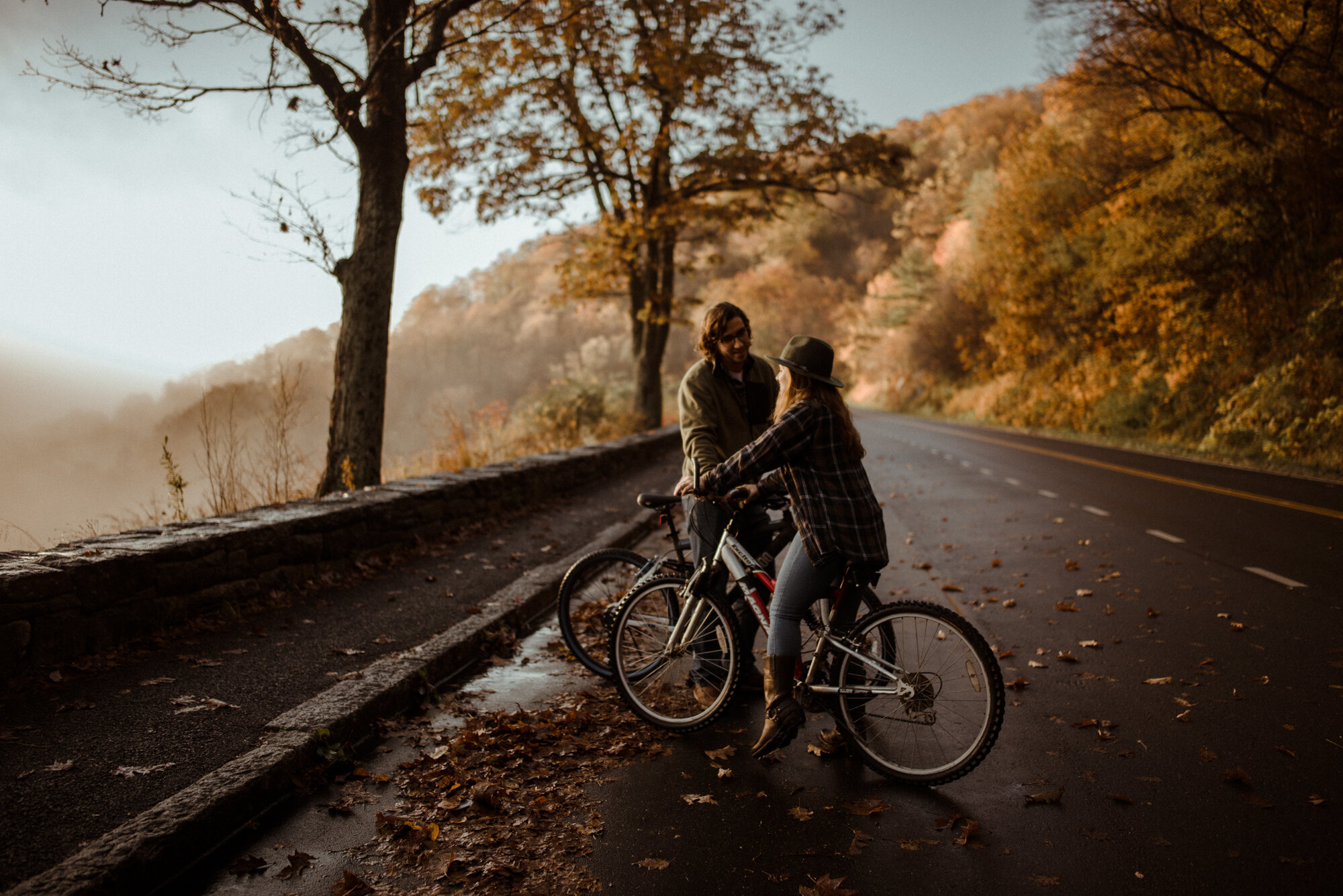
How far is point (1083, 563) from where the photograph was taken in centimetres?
798

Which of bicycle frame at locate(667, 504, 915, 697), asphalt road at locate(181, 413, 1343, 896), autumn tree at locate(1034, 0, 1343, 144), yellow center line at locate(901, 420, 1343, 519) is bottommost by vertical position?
yellow center line at locate(901, 420, 1343, 519)

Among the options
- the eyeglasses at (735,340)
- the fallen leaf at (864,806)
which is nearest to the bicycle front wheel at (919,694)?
the fallen leaf at (864,806)

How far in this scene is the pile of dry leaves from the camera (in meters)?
2.98

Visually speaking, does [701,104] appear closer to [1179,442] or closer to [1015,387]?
[1179,442]

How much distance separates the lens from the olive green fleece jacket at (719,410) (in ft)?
14.6

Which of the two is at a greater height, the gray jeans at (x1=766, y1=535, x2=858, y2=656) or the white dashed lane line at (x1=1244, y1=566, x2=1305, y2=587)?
the gray jeans at (x1=766, y1=535, x2=858, y2=656)

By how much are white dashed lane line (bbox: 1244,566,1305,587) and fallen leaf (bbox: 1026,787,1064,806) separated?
474cm

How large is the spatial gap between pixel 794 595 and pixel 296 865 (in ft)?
7.34

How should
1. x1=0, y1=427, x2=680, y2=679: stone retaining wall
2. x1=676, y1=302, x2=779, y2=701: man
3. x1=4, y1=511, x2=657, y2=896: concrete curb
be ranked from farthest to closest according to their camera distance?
x1=676, y1=302, x2=779, y2=701: man < x1=0, y1=427, x2=680, y2=679: stone retaining wall < x1=4, y1=511, x2=657, y2=896: concrete curb

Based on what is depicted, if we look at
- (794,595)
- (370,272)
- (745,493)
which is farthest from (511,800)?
(370,272)

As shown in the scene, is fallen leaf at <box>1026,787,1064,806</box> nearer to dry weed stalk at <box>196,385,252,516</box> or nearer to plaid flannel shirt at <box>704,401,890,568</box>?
plaid flannel shirt at <box>704,401,890,568</box>

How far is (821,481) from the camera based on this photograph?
370 cm

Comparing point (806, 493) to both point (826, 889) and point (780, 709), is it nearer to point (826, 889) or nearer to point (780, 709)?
point (780, 709)

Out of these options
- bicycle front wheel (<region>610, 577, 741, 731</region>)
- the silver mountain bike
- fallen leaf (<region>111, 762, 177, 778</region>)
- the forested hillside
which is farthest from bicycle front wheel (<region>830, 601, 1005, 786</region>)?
the forested hillside
